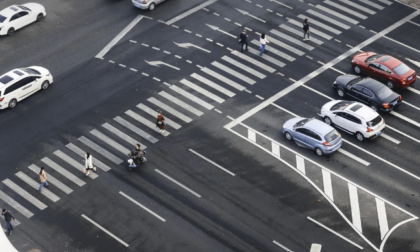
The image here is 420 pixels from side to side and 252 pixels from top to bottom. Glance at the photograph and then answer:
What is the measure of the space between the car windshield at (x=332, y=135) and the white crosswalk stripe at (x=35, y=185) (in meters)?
17.9

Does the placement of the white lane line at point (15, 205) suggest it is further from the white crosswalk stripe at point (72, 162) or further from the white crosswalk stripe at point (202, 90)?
the white crosswalk stripe at point (202, 90)

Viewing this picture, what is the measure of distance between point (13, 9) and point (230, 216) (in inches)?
1180

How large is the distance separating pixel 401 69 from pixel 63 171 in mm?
25839

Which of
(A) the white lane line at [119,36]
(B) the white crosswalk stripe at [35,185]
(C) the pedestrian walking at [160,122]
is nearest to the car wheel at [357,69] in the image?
(C) the pedestrian walking at [160,122]

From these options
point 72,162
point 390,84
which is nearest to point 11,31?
point 72,162

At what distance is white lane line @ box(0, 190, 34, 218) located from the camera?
4928cm

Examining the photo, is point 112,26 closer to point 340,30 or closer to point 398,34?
point 340,30

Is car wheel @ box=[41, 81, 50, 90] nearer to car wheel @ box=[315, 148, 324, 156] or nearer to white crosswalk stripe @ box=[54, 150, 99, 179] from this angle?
white crosswalk stripe @ box=[54, 150, 99, 179]

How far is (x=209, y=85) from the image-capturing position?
196 feet

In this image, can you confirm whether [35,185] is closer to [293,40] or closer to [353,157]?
[353,157]

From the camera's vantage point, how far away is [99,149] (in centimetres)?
5403

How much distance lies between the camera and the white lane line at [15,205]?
49.3m

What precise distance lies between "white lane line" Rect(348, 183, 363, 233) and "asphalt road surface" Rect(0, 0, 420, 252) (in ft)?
0.30

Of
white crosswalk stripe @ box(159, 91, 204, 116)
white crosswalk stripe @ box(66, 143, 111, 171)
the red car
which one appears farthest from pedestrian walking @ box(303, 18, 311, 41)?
white crosswalk stripe @ box(66, 143, 111, 171)
